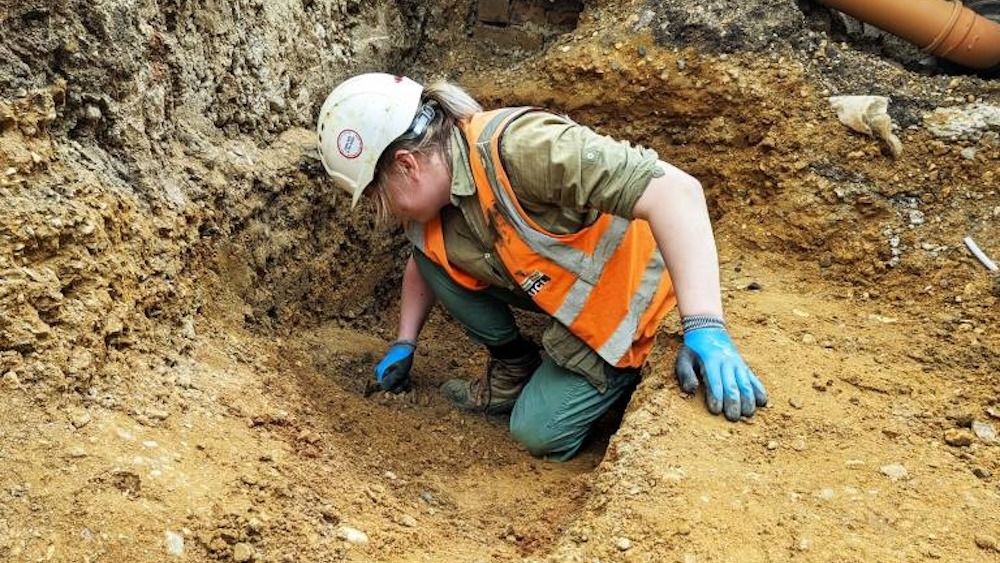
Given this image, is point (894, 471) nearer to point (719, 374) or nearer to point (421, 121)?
point (719, 374)

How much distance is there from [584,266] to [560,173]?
0.45 metres

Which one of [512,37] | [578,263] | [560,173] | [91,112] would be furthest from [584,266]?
[512,37]

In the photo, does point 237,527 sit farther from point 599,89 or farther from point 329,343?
point 599,89

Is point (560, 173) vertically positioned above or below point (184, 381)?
above

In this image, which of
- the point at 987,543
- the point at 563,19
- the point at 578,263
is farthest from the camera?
the point at 563,19

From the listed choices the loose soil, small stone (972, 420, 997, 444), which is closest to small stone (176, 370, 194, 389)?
the loose soil

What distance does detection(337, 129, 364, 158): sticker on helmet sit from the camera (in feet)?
8.66

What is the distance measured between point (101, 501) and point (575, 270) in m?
1.47

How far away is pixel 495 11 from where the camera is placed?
4.13 m

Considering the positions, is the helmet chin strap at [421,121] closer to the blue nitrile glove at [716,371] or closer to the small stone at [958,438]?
the blue nitrile glove at [716,371]

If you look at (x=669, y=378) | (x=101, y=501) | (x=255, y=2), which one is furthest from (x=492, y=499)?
(x=255, y=2)

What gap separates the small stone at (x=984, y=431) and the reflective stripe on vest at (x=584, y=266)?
0.94m

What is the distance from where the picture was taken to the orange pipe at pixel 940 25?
3.82 m

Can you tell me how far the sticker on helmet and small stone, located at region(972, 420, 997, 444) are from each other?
5.80 feet
